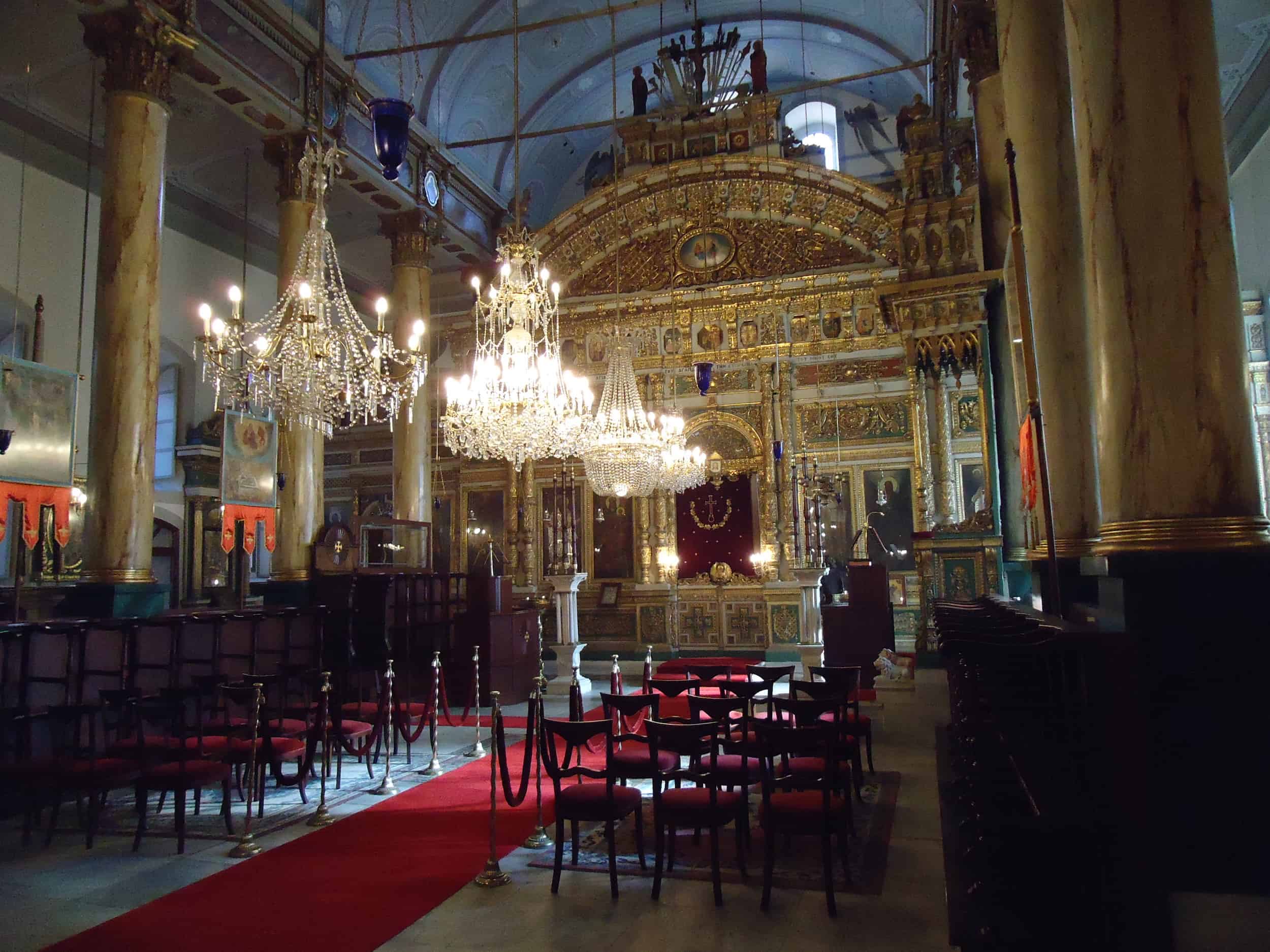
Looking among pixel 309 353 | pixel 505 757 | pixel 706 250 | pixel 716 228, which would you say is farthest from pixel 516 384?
pixel 716 228

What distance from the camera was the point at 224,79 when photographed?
8430mm

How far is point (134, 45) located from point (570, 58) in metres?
7.42

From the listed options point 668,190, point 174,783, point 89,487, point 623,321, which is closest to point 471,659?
point 89,487

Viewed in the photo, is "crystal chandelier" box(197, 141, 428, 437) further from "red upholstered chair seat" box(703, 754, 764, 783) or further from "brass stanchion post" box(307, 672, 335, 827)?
"red upholstered chair seat" box(703, 754, 764, 783)

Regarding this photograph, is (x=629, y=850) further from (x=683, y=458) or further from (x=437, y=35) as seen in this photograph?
(x=437, y=35)

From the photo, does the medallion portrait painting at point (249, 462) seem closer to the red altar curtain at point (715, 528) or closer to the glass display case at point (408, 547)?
the glass display case at point (408, 547)

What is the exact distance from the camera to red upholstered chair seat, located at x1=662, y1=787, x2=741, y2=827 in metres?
3.76

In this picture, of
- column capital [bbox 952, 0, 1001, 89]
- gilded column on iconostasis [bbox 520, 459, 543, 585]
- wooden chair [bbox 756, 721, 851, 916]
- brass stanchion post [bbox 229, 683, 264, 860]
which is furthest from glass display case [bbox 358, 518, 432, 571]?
column capital [bbox 952, 0, 1001, 89]

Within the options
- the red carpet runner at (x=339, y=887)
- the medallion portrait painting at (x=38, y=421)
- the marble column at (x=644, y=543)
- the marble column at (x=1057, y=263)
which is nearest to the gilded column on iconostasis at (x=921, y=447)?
the marble column at (x=644, y=543)

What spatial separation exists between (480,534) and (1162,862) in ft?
40.7

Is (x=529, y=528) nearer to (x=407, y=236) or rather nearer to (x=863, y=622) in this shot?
(x=407, y=236)

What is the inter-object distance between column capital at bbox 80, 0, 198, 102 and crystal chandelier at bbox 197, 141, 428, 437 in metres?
2.35

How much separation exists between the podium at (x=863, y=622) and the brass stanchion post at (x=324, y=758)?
200 inches

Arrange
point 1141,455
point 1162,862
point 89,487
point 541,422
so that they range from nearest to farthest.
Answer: point 1162,862 → point 1141,455 → point 89,487 → point 541,422
